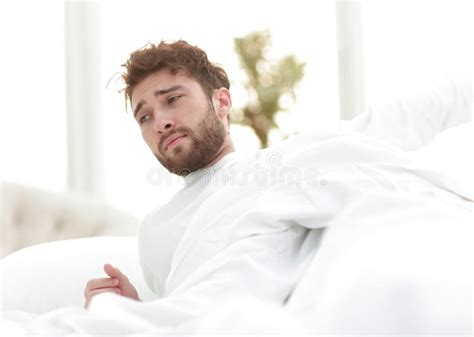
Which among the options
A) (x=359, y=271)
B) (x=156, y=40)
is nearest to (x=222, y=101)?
(x=359, y=271)

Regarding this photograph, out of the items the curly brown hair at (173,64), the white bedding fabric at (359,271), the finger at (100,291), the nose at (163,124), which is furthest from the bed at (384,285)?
the curly brown hair at (173,64)

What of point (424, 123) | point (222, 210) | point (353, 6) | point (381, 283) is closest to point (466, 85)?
point (424, 123)

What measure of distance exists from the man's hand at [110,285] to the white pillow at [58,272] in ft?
0.54

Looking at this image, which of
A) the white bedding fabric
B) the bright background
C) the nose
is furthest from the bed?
the bright background

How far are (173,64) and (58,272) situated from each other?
0.67 m

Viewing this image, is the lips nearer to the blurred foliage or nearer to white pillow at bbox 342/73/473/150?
white pillow at bbox 342/73/473/150

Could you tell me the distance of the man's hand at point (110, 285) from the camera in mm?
1445

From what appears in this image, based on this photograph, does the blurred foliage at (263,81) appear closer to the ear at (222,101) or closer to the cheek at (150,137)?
the ear at (222,101)

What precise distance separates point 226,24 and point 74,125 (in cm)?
119

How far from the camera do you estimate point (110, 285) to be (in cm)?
149

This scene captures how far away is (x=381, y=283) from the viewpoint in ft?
2.59

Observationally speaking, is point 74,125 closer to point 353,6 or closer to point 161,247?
point 353,6

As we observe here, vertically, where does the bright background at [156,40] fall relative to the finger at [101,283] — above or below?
above

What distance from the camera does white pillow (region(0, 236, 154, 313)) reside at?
1.71m
